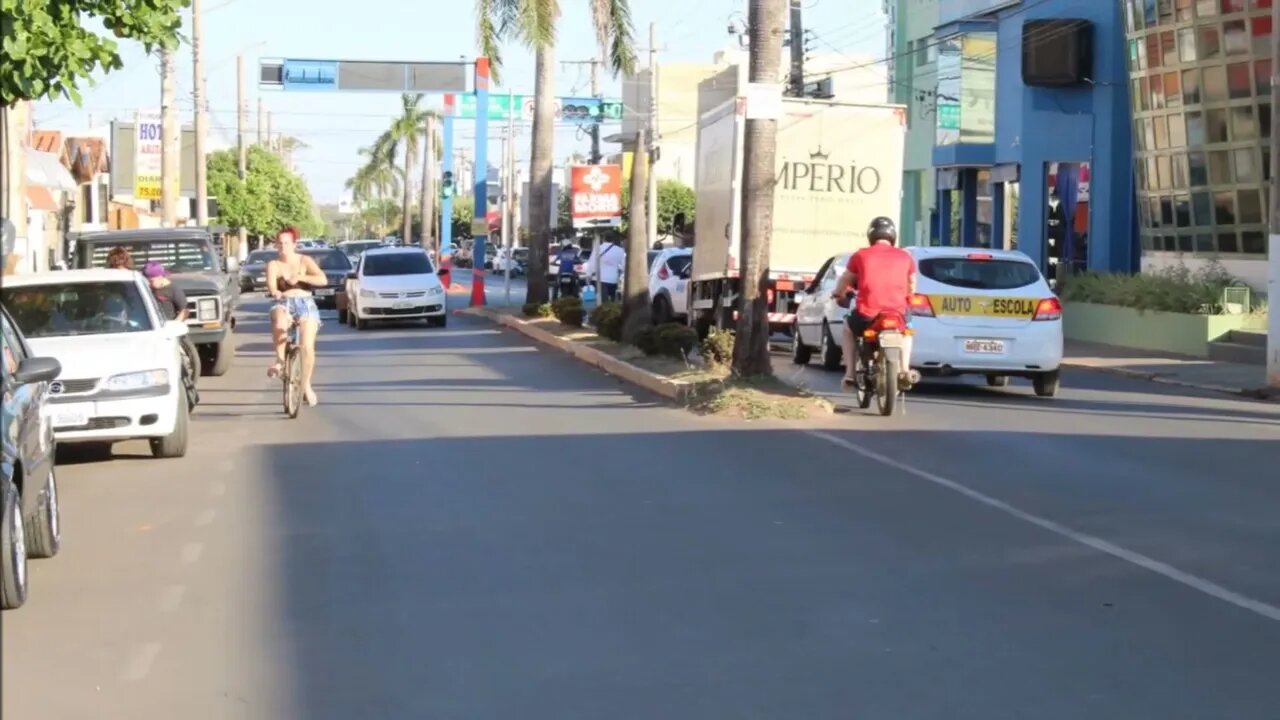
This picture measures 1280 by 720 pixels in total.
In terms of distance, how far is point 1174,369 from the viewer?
81.9 feet

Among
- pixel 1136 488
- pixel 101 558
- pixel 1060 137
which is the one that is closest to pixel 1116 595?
pixel 1136 488

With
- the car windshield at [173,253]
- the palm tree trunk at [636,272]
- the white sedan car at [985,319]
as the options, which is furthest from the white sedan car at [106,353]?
the palm tree trunk at [636,272]

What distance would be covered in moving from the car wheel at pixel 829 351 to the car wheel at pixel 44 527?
14.1m

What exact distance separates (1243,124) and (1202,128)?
122 centimetres

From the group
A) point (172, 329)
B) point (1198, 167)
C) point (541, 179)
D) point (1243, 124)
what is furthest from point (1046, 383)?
point (541, 179)

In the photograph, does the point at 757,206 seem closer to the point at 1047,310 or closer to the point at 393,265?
the point at 1047,310

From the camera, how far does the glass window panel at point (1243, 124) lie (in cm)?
2981

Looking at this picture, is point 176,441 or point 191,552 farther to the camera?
point 176,441

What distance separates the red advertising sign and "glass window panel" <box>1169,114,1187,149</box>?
32.2ft

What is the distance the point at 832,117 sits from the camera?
25031mm

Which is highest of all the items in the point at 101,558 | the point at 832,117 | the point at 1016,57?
the point at 1016,57

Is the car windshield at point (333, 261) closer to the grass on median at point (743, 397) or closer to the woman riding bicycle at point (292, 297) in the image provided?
the grass on median at point (743, 397)

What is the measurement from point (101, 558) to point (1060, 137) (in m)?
32.3

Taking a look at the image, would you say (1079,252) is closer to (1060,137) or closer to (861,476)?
(1060,137)
